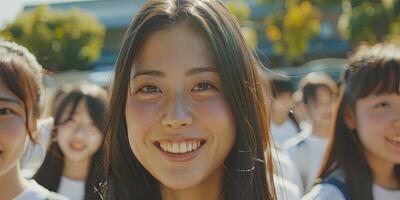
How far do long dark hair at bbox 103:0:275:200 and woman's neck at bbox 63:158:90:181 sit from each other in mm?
2119

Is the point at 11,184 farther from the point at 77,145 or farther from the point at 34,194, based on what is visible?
the point at 77,145

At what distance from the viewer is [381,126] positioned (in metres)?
2.43

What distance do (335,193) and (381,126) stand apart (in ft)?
1.00

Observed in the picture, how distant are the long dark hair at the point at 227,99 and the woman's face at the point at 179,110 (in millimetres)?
25

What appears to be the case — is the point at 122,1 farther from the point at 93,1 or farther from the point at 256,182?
the point at 256,182

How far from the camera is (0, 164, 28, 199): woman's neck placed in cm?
225

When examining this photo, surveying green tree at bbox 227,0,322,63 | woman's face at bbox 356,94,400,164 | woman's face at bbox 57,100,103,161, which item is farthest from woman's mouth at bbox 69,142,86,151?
green tree at bbox 227,0,322,63

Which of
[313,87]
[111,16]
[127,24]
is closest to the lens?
[313,87]

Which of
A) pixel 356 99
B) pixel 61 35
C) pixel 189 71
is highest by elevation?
pixel 61 35

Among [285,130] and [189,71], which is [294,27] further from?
[189,71]

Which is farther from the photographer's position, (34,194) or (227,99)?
(34,194)

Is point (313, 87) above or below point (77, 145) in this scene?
above

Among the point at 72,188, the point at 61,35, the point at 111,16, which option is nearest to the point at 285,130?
the point at 72,188

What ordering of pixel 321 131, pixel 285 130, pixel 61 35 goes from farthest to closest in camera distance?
pixel 61 35 < pixel 285 130 < pixel 321 131
